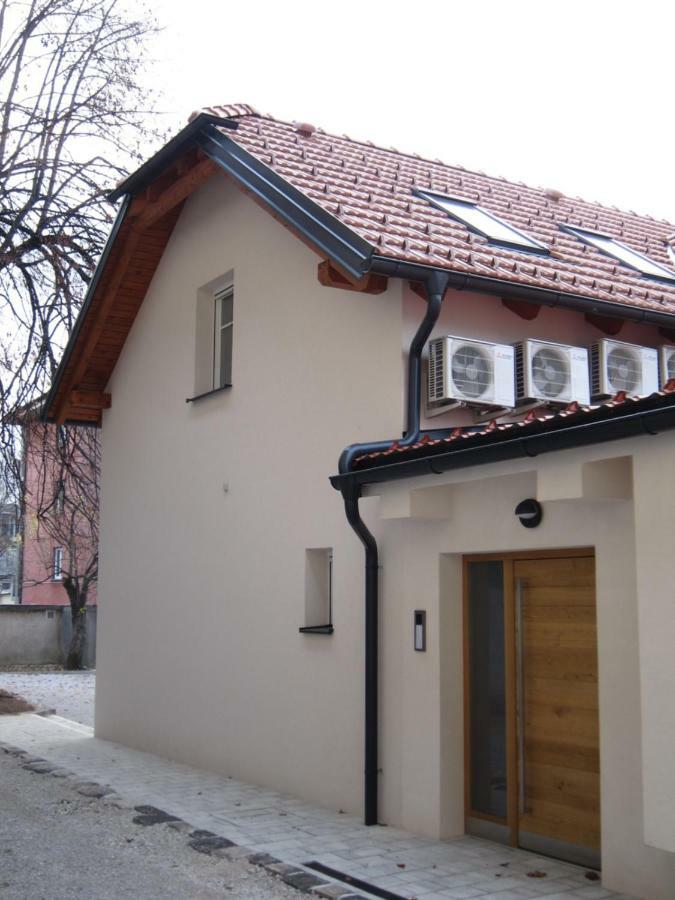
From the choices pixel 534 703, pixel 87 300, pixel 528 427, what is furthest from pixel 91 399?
pixel 528 427

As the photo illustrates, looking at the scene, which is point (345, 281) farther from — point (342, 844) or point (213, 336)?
point (342, 844)

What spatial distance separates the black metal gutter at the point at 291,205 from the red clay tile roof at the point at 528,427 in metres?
1.43

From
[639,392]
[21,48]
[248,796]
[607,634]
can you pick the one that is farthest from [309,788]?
[21,48]

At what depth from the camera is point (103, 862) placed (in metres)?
7.27

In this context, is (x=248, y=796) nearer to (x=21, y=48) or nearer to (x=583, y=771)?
(x=583, y=771)

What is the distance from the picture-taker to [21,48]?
14336 millimetres

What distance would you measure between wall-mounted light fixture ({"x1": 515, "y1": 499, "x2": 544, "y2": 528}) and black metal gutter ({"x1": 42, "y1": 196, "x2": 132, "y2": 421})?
7232 millimetres

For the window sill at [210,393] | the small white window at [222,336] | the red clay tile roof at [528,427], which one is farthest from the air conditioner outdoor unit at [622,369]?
the small white window at [222,336]

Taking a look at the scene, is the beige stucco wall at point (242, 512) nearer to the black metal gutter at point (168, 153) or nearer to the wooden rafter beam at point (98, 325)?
the wooden rafter beam at point (98, 325)

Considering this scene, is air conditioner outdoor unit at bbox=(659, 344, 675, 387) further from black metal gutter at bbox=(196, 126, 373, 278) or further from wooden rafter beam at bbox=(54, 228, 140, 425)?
wooden rafter beam at bbox=(54, 228, 140, 425)

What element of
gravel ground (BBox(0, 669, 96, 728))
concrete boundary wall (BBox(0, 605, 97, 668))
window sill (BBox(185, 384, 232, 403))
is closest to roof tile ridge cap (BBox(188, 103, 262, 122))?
window sill (BBox(185, 384, 232, 403))

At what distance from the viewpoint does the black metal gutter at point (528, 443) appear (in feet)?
19.0

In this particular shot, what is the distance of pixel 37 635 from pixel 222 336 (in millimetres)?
18044

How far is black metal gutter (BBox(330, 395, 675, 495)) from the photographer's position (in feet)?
19.0
